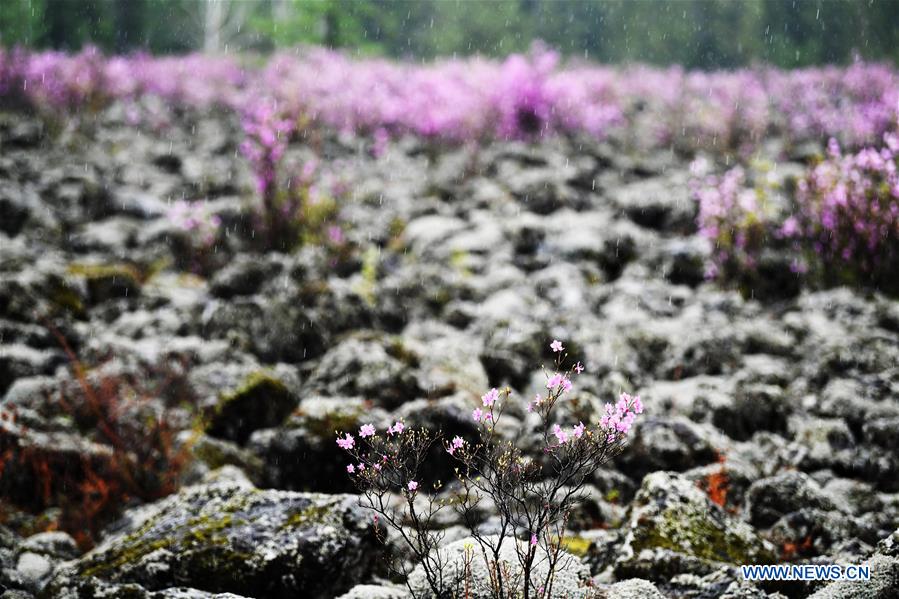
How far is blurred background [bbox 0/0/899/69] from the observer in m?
20.8

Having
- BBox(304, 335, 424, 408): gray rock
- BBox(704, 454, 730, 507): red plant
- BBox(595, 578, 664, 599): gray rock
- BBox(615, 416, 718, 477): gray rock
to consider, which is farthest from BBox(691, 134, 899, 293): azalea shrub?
BBox(595, 578, 664, 599): gray rock

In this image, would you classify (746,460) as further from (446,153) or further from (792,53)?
(792,53)

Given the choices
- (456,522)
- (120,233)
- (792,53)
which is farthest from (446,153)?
(792,53)

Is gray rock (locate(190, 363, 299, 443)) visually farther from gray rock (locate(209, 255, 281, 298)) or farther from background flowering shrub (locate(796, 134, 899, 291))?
background flowering shrub (locate(796, 134, 899, 291))

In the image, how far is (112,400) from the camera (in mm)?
4715

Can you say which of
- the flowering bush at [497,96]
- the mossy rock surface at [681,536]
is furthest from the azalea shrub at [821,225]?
the mossy rock surface at [681,536]

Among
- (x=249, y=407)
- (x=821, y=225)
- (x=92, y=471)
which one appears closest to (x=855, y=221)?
(x=821, y=225)

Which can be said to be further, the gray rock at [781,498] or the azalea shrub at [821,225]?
the azalea shrub at [821,225]

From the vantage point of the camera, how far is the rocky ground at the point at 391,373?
301cm

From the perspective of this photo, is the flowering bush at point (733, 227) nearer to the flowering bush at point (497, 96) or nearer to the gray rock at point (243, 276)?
the flowering bush at point (497, 96)

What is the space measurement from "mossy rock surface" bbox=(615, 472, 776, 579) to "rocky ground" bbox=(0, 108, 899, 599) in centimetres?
1

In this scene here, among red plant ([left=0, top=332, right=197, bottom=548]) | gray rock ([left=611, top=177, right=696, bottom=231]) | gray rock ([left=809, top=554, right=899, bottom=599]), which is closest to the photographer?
gray rock ([left=809, top=554, right=899, bottom=599])

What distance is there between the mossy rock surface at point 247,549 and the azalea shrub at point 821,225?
5164mm

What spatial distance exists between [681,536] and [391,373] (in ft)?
7.90
